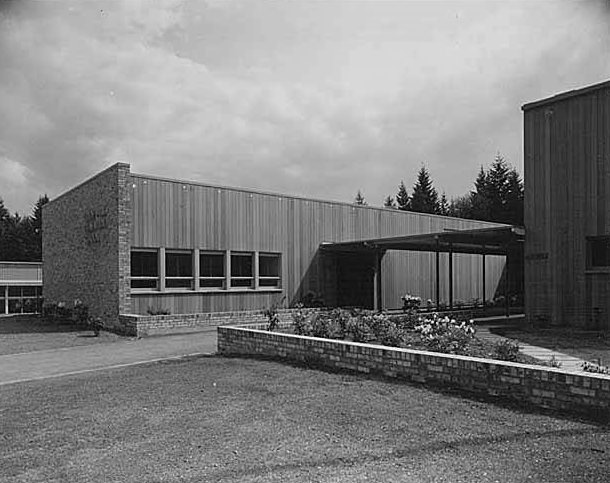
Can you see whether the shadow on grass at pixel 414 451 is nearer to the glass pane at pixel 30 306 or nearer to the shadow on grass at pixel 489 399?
the shadow on grass at pixel 489 399

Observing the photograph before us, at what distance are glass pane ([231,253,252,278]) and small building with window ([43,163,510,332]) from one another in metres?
0.04

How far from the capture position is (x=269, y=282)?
23312 millimetres

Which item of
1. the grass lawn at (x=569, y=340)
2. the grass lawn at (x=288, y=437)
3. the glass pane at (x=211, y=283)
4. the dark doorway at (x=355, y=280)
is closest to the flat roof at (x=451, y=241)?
the dark doorway at (x=355, y=280)

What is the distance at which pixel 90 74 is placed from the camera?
23.2ft

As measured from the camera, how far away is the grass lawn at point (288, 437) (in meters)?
4.76

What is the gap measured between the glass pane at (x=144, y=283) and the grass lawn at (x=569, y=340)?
10.8 meters

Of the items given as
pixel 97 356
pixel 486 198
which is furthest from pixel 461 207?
pixel 97 356

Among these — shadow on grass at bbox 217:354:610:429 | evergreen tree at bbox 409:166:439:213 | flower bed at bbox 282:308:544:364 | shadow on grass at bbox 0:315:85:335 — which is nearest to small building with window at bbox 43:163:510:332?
shadow on grass at bbox 0:315:85:335

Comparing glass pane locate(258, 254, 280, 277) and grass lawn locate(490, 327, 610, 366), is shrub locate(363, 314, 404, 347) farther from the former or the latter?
glass pane locate(258, 254, 280, 277)

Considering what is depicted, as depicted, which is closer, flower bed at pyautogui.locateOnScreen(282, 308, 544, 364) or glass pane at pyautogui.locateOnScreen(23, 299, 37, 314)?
flower bed at pyautogui.locateOnScreen(282, 308, 544, 364)

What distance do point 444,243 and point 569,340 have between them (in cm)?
1090

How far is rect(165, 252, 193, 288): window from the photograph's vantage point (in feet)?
66.6

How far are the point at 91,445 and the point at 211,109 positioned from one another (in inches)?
321

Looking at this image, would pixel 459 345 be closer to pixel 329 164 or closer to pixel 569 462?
pixel 569 462
